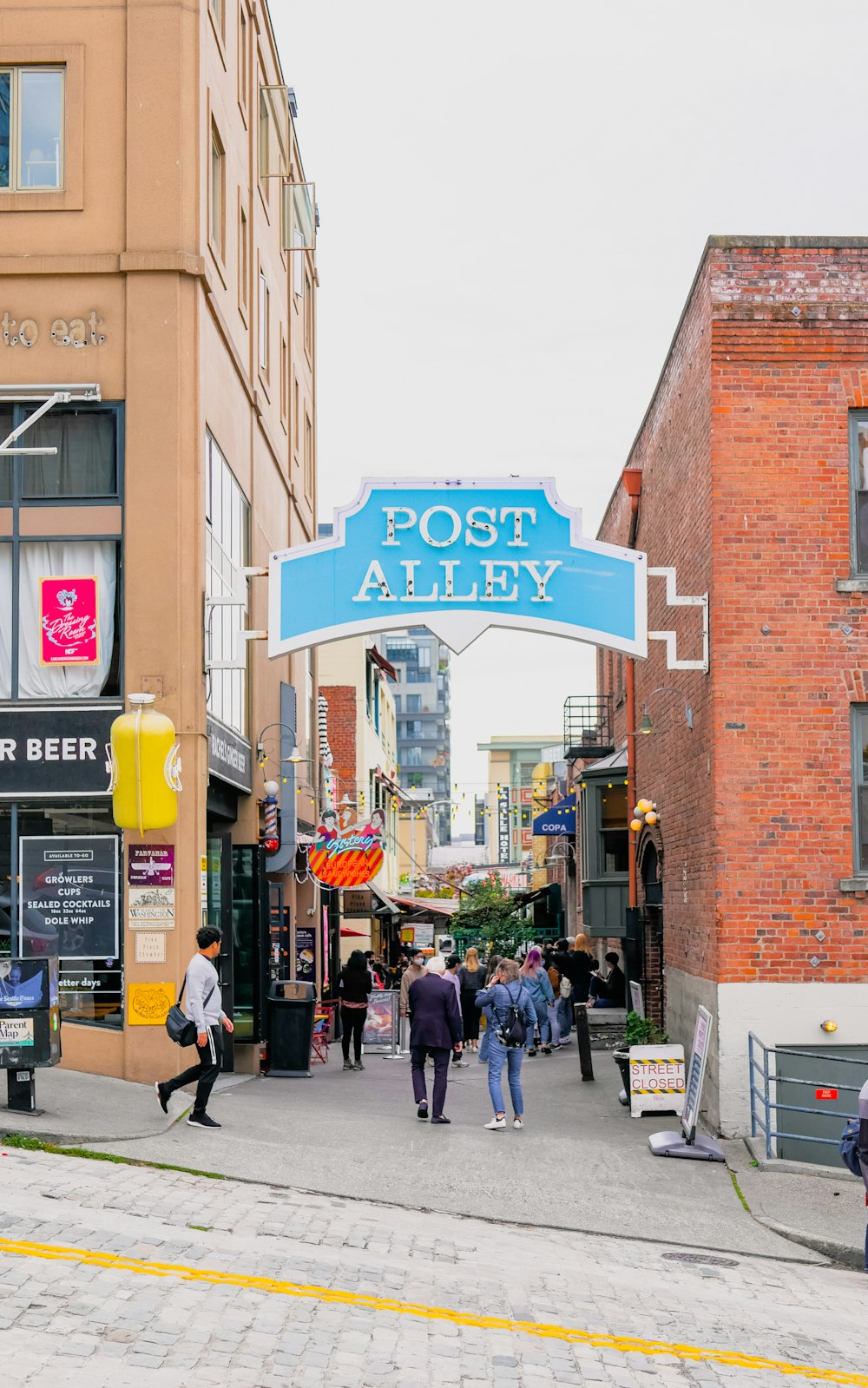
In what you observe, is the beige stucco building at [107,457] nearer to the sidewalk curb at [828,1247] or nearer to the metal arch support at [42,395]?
the metal arch support at [42,395]

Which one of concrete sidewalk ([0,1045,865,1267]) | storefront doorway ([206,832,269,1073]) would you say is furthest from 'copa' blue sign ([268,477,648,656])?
concrete sidewalk ([0,1045,865,1267])

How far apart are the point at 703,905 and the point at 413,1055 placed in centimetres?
322

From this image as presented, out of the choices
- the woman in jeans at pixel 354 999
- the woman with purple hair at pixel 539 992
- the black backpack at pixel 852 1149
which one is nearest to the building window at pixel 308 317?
the woman with purple hair at pixel 539 992

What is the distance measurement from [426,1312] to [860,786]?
26.5ft

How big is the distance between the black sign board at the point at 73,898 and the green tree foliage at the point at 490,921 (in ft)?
68.1

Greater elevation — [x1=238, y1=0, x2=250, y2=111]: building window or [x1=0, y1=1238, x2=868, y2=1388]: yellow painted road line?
[x1=238, y1=0, x2=250, y2=111]: building window

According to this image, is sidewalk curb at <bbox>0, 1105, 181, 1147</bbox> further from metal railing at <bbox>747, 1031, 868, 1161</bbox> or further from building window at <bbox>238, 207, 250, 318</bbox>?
building window at <bbox>238, 207, 250, 318</bbox>

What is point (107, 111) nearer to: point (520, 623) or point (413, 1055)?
point (520, 623)

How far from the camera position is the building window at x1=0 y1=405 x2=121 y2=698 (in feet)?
52.5

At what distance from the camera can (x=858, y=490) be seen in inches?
593

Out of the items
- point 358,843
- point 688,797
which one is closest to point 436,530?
point 688,797

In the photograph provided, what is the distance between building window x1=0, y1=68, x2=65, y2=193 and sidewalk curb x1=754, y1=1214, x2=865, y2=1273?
12532 millimetres

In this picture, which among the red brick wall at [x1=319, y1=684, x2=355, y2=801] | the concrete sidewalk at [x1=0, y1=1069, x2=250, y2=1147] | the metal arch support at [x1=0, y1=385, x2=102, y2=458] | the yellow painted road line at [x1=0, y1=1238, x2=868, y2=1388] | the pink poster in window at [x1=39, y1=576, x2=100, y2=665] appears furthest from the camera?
the red brick wall at [x1=319, y1=684, x2=355, y2=801]

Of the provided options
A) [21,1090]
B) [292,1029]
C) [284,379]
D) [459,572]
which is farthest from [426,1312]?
[284,379]
